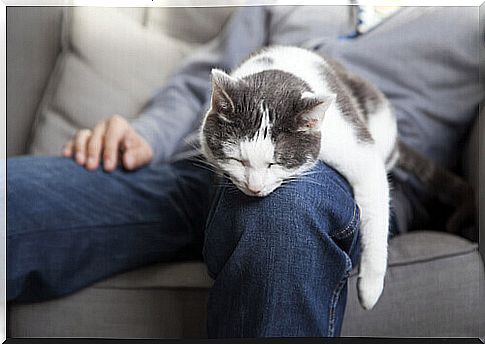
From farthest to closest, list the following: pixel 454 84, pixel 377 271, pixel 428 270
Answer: pixel 454 84 < pixel 428 270 < pixel 377 271

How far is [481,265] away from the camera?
4.29 ft

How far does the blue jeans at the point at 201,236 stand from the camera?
986 mm

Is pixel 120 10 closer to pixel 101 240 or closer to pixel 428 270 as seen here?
pixel 101 240

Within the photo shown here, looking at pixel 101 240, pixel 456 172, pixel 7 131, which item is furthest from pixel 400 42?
pixel 7 131

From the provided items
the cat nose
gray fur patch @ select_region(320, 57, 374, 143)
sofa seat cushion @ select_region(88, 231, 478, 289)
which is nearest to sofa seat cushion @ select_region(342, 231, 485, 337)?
sofa seat cushion @ select_region(88, 231, 478, 289)

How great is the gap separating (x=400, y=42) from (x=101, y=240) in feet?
2.36

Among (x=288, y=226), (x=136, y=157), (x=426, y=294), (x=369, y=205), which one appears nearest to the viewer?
(x=288, y=226)

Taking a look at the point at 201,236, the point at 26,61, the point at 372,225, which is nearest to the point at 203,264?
the point at 201,236

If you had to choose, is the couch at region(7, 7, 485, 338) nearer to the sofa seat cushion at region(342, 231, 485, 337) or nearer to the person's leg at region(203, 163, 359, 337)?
the sofa seat cushion at region(342, 231, 485, 337)

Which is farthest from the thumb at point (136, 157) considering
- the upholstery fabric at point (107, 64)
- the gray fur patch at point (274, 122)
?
the gray fur patch at point (274, 122)

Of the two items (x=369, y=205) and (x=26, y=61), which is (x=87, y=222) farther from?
(x=369, y=205)

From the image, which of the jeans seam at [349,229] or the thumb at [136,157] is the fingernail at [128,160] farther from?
the jeans seam at [349,229]

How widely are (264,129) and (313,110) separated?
8 centimetres

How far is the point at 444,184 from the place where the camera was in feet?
4.60
